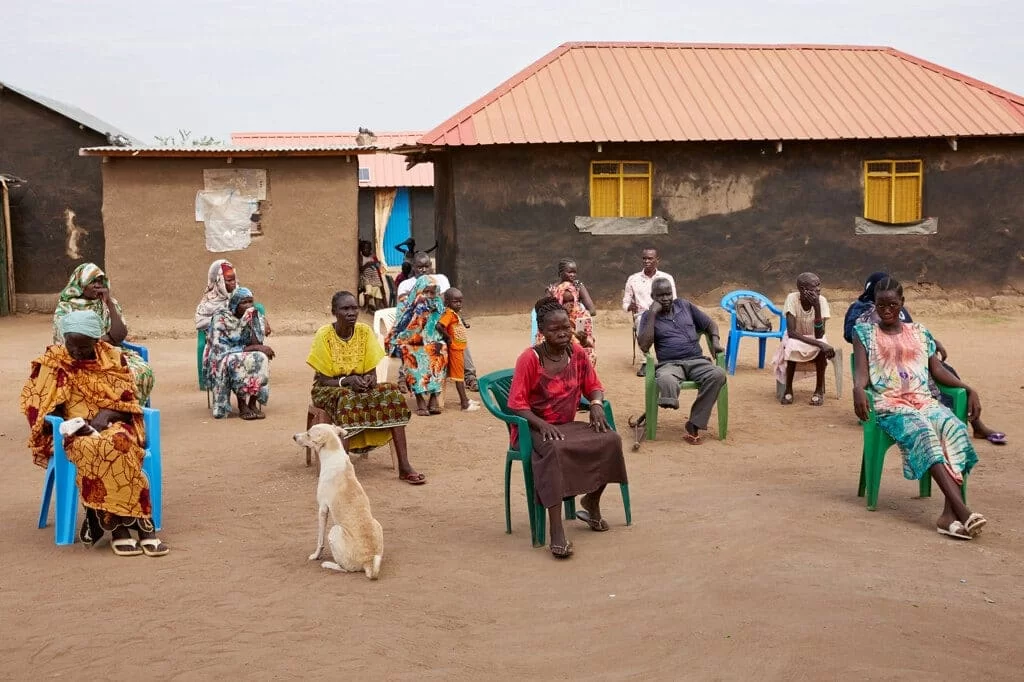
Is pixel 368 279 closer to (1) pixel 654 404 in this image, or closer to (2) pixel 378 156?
(2) pixel 378 156

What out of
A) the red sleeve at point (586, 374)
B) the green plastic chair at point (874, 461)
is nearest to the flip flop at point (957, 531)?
the green plastic chair at point (874, 461)

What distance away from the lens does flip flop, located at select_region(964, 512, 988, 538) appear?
583 cm

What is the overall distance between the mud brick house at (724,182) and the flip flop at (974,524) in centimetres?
1171

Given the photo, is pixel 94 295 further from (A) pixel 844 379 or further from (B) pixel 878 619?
(A) pixel 844 379

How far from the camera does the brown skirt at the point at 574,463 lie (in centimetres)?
590

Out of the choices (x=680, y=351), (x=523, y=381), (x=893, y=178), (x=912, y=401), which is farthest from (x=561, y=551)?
(x=893, y=178)

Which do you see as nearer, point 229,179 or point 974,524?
point 974,524

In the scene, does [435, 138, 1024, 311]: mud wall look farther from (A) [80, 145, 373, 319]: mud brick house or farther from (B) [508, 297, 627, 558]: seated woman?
(B) [508, 297, 627, 558]: seated woman

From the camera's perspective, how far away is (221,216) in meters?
17.1

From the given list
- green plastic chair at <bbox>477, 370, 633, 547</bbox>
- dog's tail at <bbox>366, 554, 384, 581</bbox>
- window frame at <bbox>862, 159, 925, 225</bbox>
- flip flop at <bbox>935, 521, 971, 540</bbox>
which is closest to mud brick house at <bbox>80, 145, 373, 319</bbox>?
window frame at <bbox>862, 159, 925, 225</bbox>

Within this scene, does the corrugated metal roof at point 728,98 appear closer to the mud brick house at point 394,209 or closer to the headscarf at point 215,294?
the headscarf at point 215,294

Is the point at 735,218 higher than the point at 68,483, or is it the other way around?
the point at 735,218

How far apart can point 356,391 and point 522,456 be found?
2.01 m

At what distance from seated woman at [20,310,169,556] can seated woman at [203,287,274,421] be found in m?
3.83
